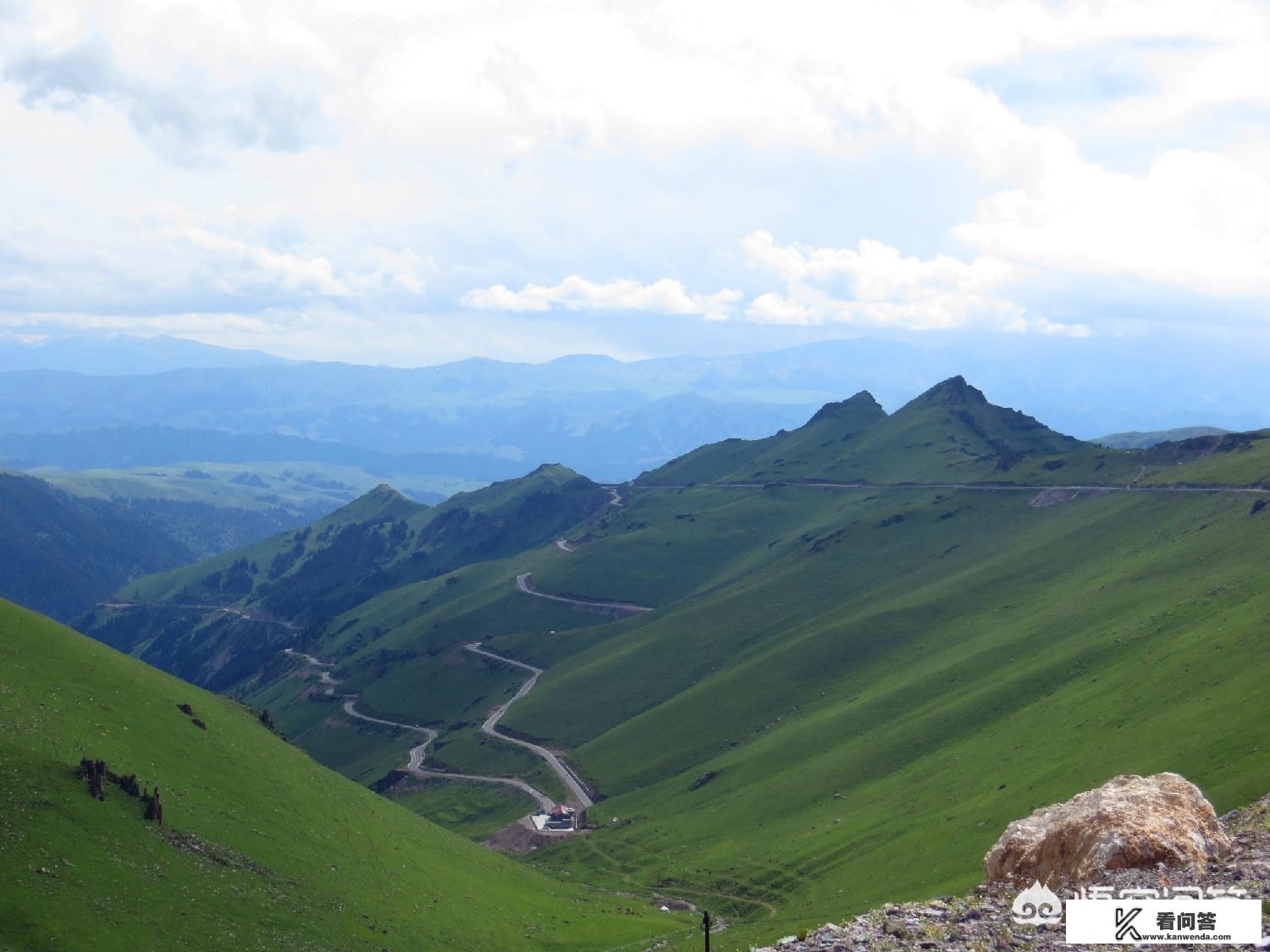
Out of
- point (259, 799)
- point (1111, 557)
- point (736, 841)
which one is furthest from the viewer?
point (1111, 557)

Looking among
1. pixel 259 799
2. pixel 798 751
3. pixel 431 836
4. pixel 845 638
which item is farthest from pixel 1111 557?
pixel 259 799

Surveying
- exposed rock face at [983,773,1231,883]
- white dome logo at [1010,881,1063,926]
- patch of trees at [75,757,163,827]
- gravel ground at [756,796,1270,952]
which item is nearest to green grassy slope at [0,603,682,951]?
patch of trees at [75,757,163,827]

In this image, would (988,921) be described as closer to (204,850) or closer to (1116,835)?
(1116,835)

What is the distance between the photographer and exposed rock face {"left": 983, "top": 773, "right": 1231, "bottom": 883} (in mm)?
45375

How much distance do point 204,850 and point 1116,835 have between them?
5563cm

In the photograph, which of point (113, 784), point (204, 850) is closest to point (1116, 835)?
point (204, 850)

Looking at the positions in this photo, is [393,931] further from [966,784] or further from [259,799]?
[966,784]

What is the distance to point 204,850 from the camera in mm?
73562

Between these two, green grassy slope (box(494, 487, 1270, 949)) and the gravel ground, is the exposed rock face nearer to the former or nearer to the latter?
the gravel ground

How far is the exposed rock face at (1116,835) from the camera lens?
4538 cm

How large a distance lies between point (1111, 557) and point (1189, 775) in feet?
359

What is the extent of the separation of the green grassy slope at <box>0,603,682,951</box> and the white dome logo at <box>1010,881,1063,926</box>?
43298 mm

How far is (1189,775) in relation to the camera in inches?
3654

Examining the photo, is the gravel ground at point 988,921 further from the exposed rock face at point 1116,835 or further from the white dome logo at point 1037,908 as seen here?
the exposed rock face at point 1116,835
